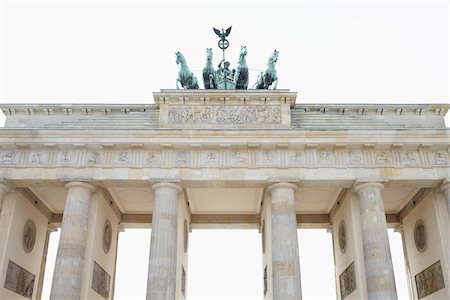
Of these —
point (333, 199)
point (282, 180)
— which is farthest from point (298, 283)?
point (333, 199)

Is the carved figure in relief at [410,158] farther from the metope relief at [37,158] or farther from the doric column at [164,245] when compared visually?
the metope relief at [37,158]

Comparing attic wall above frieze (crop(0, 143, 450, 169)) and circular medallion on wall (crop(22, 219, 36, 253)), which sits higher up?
attic wall above frieze (crop(0, 143, 450, 169))

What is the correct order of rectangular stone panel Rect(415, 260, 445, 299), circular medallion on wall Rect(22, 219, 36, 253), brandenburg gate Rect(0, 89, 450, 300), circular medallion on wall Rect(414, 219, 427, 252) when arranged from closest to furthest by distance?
brandenburg gate Rect(0, 89, 450, 300) → rectangular stone panel Rect(415, 260, 445, 299) → circular medallion on wall Rect(22, 219, 36, 253) → circular medallion on wall Rect(414, 219, 427, 252)

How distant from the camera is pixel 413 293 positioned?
2214 centimetres

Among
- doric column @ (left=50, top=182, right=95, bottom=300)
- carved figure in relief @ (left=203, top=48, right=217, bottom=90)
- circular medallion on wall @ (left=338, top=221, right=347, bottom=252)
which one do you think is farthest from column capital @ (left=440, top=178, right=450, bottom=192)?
doric column @ (left=50, top=182, right=95, bottom=300)

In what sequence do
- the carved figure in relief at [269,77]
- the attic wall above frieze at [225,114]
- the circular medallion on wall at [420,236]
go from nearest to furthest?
the attic wall above frieze at [225,114] < the circular medallion on wall at [420,236] < the carved figure in relief at [269,77]

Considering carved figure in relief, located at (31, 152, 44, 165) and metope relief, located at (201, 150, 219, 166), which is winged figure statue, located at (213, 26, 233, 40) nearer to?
metope relief, located at (201, 150, 219, 166)

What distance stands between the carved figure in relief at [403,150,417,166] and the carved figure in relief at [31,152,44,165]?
1545 centimetres

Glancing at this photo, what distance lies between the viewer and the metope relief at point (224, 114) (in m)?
20.2

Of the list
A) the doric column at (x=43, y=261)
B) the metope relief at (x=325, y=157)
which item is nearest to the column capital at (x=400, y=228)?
the metope relief at (x=325, y=157)

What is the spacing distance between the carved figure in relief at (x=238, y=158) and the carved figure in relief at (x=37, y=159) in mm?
8113

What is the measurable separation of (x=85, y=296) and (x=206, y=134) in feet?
27.1

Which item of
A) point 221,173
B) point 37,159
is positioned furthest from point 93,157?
point 221,173

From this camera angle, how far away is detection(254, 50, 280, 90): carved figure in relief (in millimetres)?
22094
